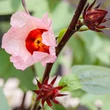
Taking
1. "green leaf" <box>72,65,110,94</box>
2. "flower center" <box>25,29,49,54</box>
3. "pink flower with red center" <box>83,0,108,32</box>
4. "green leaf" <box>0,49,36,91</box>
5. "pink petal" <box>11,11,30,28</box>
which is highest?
"pink flower with red center" <box>83,0,108,32</box>

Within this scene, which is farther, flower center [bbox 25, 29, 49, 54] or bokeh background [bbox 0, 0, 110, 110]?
bokeh background [bbox 0, 0, 110, 110]

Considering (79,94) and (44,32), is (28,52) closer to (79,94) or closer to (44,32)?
(44,32)

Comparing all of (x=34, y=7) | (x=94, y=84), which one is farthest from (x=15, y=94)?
(x=94, y=84)

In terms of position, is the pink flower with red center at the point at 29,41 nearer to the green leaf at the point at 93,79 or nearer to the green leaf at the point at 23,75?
the green leaf at the point at 93,79

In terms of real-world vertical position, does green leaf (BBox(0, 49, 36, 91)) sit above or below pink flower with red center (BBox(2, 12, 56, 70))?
below

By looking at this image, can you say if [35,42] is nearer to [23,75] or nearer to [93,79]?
[93,79]

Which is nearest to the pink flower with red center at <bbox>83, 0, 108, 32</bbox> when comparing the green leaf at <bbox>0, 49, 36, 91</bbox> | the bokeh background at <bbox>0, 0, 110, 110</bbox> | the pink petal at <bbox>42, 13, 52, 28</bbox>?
the pink petal at <bbox>42, 13, 52, 28</bbox>

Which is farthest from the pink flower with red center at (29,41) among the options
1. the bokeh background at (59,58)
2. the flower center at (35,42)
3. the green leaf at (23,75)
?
the green leaf at (23,75)

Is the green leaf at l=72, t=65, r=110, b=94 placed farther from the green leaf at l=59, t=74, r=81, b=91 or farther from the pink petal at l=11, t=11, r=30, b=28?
the pink petal at l=11, t=11, r=30, b=28
